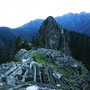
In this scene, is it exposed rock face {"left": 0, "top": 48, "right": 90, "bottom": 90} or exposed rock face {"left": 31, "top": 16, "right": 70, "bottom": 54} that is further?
exposed rock face {"left": 31, "top": 16, "right": 70, "bottom": 54}

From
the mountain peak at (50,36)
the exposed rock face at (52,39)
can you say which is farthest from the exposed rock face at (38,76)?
the mountain peak at (50,36)

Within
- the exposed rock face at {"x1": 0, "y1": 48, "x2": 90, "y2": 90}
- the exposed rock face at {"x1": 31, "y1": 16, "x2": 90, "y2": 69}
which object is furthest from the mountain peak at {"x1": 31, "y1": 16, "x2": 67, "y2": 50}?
the exposed rock face at {"x1": 0, "y1": 48, "x2": 90, "y2": 90}

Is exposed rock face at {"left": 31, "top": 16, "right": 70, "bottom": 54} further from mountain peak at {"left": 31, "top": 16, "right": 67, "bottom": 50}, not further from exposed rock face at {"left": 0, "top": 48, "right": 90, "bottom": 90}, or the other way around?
exposed rock face at {"left": 0, "top": 48, "right": 90, "bottom": 90}

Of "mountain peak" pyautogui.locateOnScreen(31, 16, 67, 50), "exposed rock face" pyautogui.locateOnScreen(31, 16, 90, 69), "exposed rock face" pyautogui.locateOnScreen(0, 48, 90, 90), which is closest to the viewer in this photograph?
"exposed rock face" pyautogui.locateOnScreen(0, 48, 90, 90)

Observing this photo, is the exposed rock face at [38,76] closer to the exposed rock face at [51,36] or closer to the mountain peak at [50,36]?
the mountain peak at [50,36]

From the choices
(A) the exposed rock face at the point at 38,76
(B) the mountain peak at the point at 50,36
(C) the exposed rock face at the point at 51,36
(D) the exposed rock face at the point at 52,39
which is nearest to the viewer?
(A) the exposed rock face at the point at 38,76

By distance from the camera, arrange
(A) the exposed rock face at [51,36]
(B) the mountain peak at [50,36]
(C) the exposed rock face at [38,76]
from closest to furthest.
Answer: (C) the exposed rock face at [38,76] < (B) the mountain peak at [50,36] < (A) the exposed rock face at [51,36]

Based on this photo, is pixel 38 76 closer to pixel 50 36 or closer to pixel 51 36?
pixel 50 36

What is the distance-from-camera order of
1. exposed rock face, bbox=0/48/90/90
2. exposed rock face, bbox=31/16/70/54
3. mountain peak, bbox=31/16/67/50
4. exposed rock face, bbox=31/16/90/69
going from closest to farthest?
exposed rock face, bbox=0/48/90/90
exposed rock face, bbox=31/16/90/69
mountain peak, bbox=31/16/67/50
exposed rock face, bbox=31/16/70/54

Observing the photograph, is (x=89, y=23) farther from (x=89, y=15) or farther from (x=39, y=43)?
(x=39, y=43)

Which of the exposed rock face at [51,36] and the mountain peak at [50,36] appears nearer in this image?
the mountain peak at [50,36]

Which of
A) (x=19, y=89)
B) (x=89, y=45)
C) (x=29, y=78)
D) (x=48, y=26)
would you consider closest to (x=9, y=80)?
(x=29, y=78)
